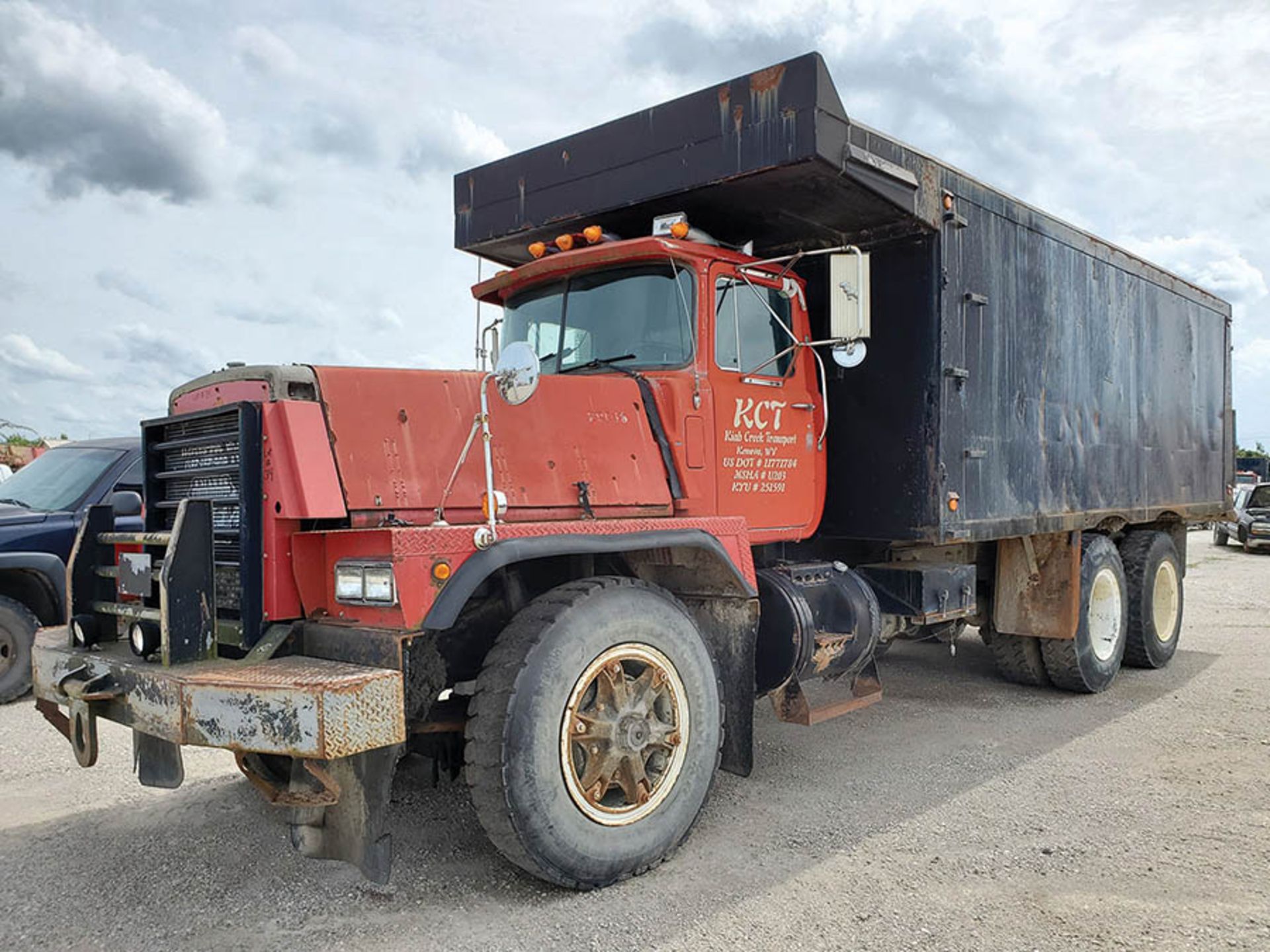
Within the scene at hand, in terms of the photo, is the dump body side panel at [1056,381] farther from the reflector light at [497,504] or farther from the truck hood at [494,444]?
the reflector light at [497,504]

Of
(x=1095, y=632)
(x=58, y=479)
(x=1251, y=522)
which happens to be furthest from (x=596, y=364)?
(x=1251, y=522)

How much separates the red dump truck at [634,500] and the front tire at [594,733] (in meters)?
0.02

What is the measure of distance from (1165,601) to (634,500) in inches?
272

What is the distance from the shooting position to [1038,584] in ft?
24.6

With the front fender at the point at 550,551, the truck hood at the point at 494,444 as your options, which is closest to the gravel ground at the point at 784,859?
the front fender at the point at 550,551

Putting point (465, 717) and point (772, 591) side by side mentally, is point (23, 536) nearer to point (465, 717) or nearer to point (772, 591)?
point (465, 717)

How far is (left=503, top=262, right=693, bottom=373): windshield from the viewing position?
16.0ft

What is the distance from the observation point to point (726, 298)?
5.02 metres

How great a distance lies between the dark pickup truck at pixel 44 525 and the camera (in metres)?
7.30

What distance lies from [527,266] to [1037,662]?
539cm

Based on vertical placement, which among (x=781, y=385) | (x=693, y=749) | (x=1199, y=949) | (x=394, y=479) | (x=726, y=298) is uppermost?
(x=726, y=298)

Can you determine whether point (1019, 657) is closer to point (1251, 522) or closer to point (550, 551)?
point (550, 551)

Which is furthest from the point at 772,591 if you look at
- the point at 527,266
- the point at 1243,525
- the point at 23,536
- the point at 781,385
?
the point at 1243,525

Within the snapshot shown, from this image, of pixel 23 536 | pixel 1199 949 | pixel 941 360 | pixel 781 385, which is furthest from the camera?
pixel 23 536
